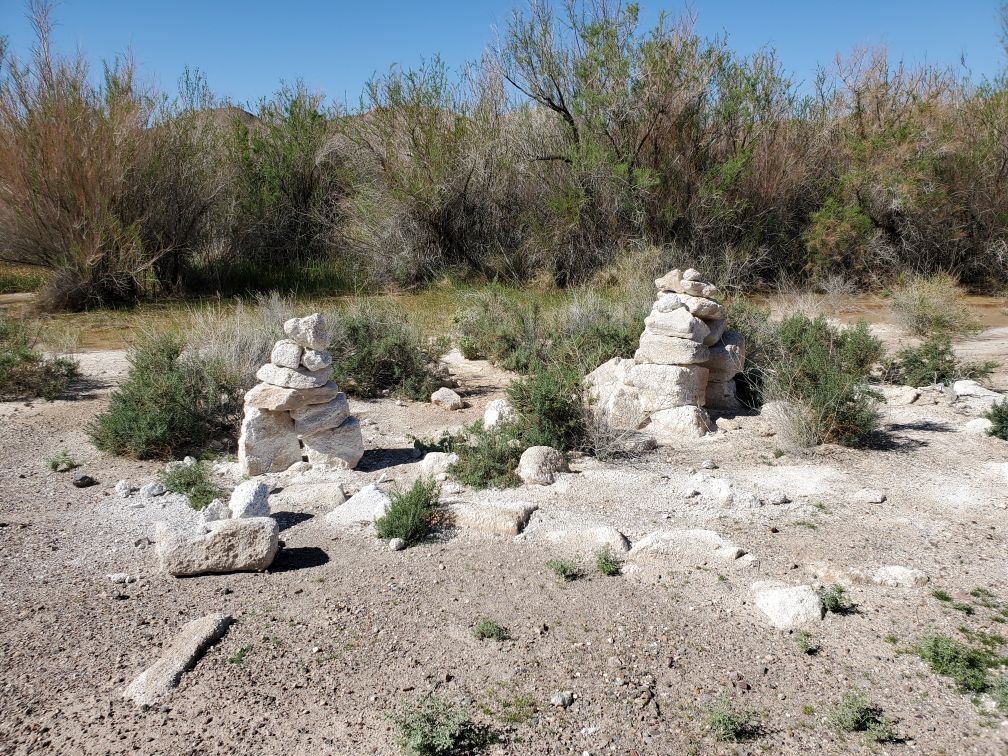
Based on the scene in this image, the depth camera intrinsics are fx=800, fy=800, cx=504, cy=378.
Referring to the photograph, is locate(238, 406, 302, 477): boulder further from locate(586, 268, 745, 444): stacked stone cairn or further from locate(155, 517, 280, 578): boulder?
locate(586, 268, 745, 444): stacked stone cairn

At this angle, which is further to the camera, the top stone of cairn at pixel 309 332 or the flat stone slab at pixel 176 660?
the top stone of cairn at pixel 309 332

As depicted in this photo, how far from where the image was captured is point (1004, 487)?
5.03 metres

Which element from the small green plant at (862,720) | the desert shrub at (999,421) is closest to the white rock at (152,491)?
the small green plant at (862,720)

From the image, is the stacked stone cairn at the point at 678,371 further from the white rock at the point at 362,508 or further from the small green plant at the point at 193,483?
the small green plant at the point at 193,483

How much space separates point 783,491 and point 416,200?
443 inches

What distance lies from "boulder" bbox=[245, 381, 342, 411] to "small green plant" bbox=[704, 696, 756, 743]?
11.2ft

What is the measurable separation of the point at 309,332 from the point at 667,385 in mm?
2849

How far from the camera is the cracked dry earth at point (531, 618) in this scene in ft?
9.77

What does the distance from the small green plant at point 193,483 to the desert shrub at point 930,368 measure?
6.22 meters

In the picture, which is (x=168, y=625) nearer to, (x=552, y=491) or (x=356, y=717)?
(x=356, y=717)

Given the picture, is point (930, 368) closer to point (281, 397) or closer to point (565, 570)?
point (565, 570)

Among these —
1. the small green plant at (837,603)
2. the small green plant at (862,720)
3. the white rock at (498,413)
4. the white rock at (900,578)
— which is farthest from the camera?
the white rock at (498,413)

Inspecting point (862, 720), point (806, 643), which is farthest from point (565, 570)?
point (862, 720)

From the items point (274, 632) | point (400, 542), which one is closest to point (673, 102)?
point (400, 542)
